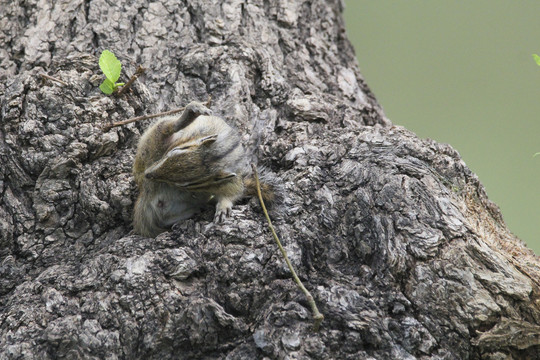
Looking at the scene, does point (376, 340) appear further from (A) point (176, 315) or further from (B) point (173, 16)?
(B) point (173, 16)

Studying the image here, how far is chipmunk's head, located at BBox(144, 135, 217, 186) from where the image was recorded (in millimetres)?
2080

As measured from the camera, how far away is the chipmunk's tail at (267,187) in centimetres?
194

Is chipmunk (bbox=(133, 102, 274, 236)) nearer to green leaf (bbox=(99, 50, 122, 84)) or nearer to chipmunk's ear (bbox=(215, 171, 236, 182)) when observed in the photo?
chipmunk's ear (bbox=(215, 171, 236, 182))

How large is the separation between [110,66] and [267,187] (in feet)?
2.61


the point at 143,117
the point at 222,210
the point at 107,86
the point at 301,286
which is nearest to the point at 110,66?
the point at 107,86

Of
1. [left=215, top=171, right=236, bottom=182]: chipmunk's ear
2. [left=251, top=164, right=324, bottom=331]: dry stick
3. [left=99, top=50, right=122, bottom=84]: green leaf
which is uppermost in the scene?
[left=99, top=50, right=122, bottom=84]: green leaf

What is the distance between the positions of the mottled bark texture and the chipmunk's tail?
46 mm

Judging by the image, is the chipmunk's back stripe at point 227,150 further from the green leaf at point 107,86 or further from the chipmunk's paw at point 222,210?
the green leaf at point 107,86

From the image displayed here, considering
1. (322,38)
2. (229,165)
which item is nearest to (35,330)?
(229,165)

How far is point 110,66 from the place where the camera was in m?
2.20

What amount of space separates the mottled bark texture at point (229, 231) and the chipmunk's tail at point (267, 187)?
1.8 inches

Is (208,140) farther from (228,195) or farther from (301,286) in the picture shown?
(301,286)

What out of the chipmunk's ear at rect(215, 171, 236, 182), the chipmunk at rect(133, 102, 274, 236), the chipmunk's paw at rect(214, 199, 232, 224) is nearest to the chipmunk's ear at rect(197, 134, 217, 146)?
the chipmunk at rect(133, 102, 274, 236)

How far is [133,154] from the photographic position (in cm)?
225
